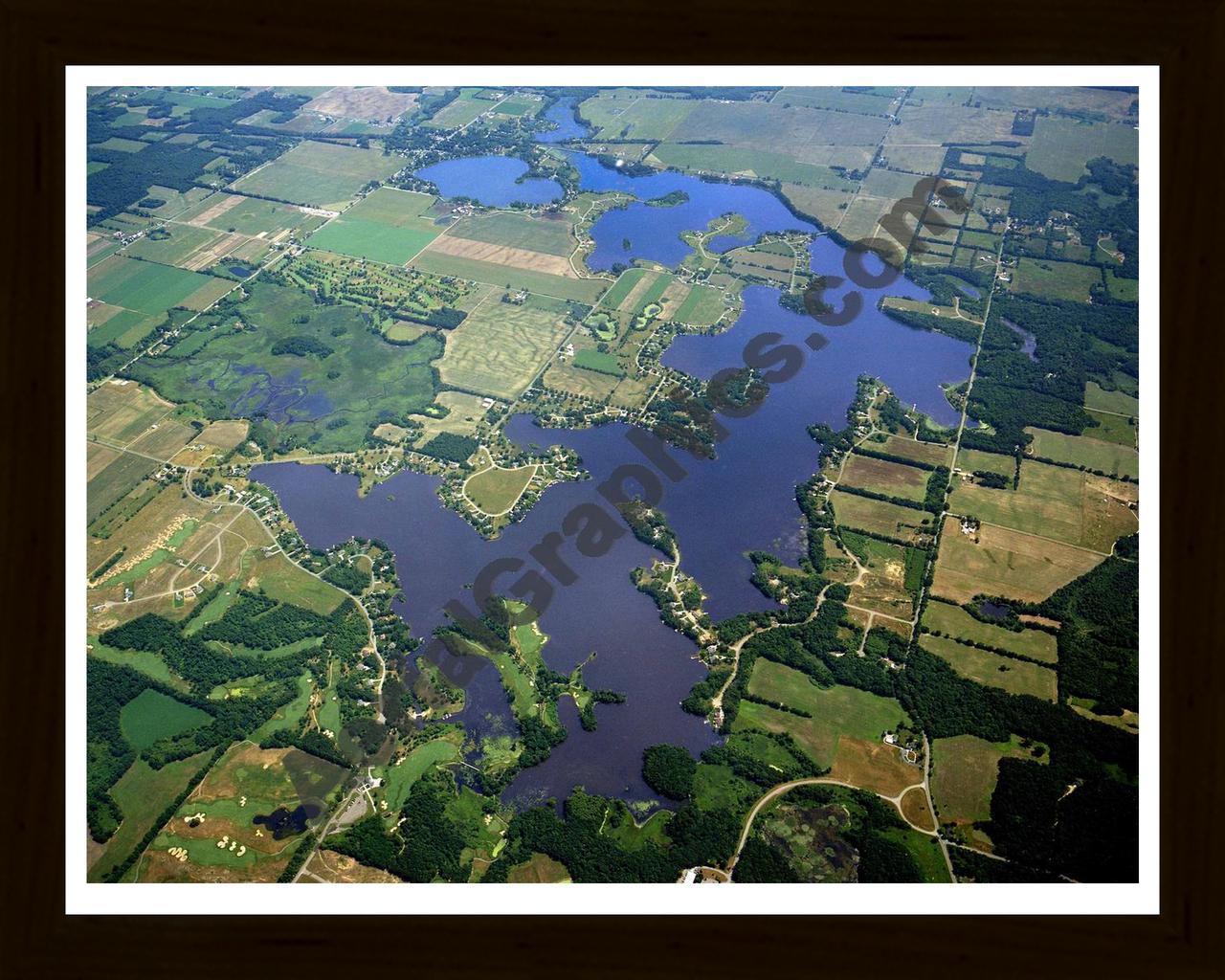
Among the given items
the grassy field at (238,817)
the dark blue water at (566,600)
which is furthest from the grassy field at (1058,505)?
the grassy field at (238,817)

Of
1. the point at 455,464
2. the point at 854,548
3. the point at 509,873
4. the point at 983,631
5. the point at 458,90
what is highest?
the point at 458,90

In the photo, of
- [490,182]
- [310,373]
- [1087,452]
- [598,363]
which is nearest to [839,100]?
[490,182]

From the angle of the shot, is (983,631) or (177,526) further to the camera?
(177,526)

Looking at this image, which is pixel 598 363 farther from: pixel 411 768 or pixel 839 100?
pixel 839 100

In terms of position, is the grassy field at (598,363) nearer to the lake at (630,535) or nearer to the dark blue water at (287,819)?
the lake at (630,535)
